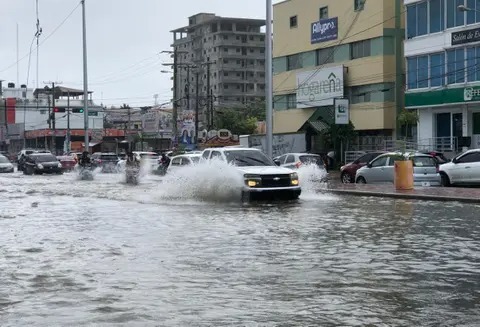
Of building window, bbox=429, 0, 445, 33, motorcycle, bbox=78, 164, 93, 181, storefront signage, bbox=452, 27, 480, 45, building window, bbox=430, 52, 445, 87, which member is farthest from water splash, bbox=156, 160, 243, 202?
building window, bbox=429, 0, 445, 33

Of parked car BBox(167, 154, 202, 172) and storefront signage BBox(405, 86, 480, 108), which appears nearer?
parked car BBox(167, 154, 202, 172)

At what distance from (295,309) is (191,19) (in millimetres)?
153899

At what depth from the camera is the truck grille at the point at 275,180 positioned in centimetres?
1975

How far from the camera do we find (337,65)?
185 ft

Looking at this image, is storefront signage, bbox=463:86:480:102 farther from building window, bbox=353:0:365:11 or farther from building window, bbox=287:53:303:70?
building window, bbox=287:53:303:70

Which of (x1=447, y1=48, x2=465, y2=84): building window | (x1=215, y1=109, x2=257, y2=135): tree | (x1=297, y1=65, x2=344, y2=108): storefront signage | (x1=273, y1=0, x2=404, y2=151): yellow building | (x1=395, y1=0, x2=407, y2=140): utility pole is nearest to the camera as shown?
(x1=447, y1=48, x2=465, y2=84): building window

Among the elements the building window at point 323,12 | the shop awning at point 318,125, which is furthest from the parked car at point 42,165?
the building window at point 323,12

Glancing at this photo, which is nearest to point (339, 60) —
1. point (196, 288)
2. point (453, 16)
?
point (453, 16)

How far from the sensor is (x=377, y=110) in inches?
2076

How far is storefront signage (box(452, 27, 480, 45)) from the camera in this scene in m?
41.2

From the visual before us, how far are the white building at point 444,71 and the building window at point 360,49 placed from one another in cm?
674

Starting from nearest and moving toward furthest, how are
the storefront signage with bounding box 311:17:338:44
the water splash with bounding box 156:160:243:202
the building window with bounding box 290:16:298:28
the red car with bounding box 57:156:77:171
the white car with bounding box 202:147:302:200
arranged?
1. the white car with bounding box 202:147:302:200
2. the water splash with bounding box 156:160:243:202
3. the red car with bounding box 57:156:77:171
4. the storefront signage with bounding box 311:17:338:44
5. the building window with bounding box 290:16:298:28

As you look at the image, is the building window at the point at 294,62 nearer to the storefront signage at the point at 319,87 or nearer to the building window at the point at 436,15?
the storefront signage at the point at 319,87

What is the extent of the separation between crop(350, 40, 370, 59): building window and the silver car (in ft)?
85.9
